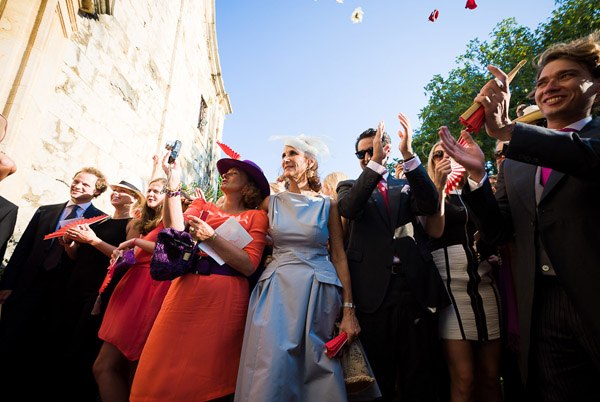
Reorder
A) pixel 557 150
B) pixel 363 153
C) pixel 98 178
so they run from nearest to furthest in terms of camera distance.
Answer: pixel 557 150, pixel 363 153, pixel 98 178

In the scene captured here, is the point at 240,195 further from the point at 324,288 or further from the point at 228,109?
the point at 228,109

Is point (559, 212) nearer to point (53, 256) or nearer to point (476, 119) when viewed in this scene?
point (476, 119)

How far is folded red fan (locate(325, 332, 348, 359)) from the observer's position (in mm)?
1932

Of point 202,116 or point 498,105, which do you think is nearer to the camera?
point 498,105

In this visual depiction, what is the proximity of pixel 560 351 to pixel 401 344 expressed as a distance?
2.81 ft

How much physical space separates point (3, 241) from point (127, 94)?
3.92 meters

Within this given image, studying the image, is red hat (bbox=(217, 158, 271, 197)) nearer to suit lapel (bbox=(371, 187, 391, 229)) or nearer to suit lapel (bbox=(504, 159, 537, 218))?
suit lapel (bbox=(371, 187, 391, 229))

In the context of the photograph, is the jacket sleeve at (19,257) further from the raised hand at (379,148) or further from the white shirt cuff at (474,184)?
the white shirt cuff at (474,184)

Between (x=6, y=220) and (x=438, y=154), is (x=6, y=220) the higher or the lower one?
the lower one

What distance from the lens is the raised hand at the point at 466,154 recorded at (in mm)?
1747

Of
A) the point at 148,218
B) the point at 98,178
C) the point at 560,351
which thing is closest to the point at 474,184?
the point at 560,351

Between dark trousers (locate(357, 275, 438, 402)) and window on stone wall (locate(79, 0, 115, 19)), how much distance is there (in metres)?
5.61

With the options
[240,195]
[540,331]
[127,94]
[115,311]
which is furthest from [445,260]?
[127,94]

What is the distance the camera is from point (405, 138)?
7.50ft
